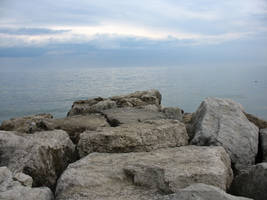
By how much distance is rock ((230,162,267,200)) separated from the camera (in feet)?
13.0

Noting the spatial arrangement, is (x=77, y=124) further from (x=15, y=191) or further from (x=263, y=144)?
(x=263, y=144)

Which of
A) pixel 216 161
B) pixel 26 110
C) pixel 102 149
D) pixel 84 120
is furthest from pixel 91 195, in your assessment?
pixel 26 110

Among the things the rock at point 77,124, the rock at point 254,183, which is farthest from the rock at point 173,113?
the rock at point 254,183

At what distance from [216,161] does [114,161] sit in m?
1.57

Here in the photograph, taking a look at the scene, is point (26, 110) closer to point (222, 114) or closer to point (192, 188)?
point (222, 114)

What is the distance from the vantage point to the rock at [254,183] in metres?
3.95

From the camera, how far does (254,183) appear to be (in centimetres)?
409

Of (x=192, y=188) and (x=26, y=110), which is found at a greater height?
(x=192, y=188)

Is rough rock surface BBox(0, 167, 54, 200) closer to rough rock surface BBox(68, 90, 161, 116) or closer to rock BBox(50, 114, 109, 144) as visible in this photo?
rock BBox(50, 114, 109, 144)

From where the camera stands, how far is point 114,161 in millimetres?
4699

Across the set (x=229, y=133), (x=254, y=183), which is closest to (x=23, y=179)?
(x=254, y=183)

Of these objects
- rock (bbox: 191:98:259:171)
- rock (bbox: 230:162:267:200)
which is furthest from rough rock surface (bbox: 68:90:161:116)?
rock (bbox: 230:162:267:200)

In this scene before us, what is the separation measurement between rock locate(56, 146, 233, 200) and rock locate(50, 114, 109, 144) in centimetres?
158

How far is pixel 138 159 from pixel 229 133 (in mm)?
2167
